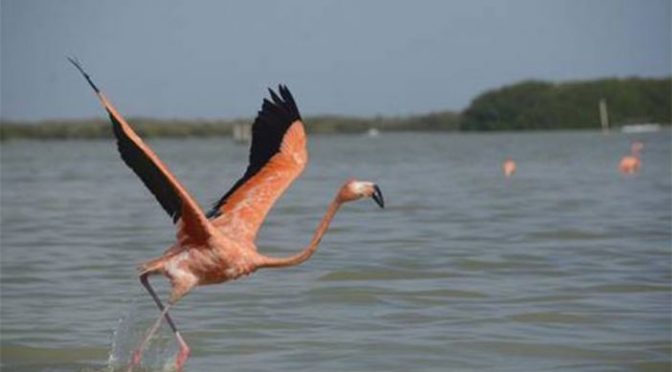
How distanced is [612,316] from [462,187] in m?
17.1

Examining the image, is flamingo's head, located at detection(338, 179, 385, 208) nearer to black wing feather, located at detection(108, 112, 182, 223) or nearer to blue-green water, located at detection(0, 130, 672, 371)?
black wing feather, located at detection(108, 112, 182, 223)

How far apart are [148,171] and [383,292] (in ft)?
12.9

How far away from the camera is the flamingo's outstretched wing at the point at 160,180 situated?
7242 mm

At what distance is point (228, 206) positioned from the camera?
8.77 m

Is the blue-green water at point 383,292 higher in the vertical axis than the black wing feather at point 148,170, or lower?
lower

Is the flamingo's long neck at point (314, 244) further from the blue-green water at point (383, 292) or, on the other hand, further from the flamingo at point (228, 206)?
the blue-green water at point (383, 292)

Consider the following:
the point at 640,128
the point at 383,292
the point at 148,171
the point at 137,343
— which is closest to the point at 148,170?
the point at 148,171

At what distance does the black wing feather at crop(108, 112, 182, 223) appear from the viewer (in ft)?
24.5

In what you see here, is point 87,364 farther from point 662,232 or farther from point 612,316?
point 662,232

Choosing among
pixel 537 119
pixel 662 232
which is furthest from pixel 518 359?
pixel 537 119

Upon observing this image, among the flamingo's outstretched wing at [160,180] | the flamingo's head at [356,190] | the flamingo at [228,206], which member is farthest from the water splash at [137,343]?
the flamingo's head at [356,190]

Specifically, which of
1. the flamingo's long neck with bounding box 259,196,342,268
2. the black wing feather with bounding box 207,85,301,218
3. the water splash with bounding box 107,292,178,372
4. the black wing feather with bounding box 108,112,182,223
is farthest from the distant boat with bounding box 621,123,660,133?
the black wing feather with bounding box 108,112,182,223

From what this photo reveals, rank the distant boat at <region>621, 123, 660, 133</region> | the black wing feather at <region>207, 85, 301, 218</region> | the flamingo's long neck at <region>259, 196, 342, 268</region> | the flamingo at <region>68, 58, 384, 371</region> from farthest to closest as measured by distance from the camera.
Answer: the distant boat at <region>621, 123, 660, 133</region> < the black wing feather at <region>207, 85, 301, 218</region> < the flamingo's long neck at <region>259, 196, 342, 268</region> < the flamingo at <region>68, 58, 384, 371</region>

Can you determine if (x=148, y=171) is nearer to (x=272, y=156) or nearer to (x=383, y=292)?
(x=272, y=156)
